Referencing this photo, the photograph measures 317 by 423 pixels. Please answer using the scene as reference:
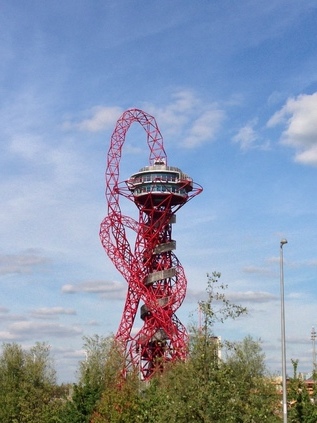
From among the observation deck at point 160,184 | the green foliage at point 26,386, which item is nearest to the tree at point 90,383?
the green foliage at point 26,386

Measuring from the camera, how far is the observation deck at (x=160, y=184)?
307ft

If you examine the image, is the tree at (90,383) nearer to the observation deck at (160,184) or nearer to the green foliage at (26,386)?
the green foliage at (26,386)

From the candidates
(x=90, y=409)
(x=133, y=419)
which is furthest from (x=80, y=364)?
(x=133, y=419)

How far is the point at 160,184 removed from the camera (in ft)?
306

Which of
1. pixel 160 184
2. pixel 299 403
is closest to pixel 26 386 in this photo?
pixel 299 403

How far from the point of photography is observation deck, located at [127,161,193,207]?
3679 inches

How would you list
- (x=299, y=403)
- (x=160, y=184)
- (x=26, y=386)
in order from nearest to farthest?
(x=299, y=403) → (x=26, y=386) → (x=160, y=184)

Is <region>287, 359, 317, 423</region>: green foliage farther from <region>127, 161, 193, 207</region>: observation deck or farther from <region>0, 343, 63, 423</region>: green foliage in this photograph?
<region>127, 161, 193, 207</region>: observation deck

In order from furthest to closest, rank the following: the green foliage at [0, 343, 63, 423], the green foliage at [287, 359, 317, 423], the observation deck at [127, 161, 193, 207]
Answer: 1. the observation deck at [127, 161, 193, 207]
2. the green foliage at [0, 343, 63, 423]
3. the green foliage at [287, 359, 317, 423]

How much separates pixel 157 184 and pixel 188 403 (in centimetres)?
6569

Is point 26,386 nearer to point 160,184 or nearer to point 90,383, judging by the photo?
point 90,383

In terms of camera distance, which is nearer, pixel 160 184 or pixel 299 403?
pixel 299 403

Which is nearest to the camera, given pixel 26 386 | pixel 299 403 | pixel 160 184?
pixel 299 403

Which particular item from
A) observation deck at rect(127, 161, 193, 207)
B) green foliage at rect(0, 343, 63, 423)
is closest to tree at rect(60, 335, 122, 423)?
green foliage at rect(0, 343, 63, 423)
